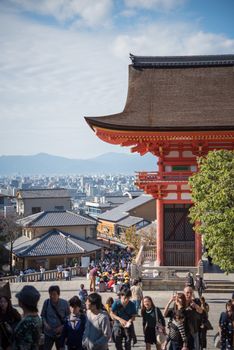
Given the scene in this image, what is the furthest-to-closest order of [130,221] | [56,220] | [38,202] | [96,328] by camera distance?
1. [38,202]
2. [130,221]
3. [56,220]
4. [96,328]

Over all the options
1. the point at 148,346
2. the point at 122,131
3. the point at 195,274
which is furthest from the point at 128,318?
the point at 122,131

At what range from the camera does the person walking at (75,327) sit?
27.7 feet

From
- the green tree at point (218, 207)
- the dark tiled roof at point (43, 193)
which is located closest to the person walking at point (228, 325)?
the green tree at point (218, 207)


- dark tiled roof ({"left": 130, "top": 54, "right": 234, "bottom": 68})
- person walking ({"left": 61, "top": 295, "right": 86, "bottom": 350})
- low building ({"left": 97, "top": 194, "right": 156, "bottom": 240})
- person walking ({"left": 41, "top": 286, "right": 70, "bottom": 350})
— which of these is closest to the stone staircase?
person walking ({"left": 41, "top": 286, "right": 70, "bottom": 350})

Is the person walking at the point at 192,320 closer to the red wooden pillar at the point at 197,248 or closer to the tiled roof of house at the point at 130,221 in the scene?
the red wooden pillar at the point at 197,248

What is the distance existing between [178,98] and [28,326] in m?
21.0

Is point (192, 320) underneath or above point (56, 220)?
underneath

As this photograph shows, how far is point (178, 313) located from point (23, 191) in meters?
71.0

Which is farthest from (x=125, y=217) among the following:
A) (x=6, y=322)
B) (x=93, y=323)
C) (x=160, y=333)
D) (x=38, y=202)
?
(x=6, y=322)

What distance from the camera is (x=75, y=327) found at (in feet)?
27.8

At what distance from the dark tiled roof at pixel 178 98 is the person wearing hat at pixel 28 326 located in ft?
52.5

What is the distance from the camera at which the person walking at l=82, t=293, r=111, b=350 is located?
7945mm

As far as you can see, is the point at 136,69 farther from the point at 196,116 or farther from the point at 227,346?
Answer: the point at 227,346

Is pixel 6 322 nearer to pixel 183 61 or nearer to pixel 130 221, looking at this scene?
pixel 183 61
